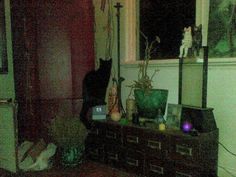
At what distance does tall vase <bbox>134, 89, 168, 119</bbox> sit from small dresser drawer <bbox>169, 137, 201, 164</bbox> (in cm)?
47

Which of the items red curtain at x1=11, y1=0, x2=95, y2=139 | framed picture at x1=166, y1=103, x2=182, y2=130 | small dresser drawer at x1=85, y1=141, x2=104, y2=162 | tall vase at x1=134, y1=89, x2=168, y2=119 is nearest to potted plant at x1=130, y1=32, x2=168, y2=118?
tall vase at x1=134, y1=89, x2=168, y2=119

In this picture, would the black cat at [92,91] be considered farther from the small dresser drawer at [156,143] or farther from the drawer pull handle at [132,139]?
the small dresser drawer at [156,143]

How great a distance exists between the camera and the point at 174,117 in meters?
2.30

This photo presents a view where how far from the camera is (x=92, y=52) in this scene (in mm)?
3180

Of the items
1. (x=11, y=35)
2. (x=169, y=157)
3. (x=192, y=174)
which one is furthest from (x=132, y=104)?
(x=11, y=35)

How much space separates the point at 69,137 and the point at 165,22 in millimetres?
1561

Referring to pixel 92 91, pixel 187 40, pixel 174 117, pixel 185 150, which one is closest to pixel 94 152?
pixel 92 91

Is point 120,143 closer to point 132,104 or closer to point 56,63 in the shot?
point 132,104

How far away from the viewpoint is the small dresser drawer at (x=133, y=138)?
2348 millimetres

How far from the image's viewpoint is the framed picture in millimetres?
2266

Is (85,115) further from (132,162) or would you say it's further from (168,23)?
(168,23)

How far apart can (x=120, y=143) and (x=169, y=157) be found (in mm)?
548

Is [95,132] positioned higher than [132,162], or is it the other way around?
[95,132]

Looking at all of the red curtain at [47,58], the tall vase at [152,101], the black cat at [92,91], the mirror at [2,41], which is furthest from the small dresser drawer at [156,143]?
the mirror at [2,41]
